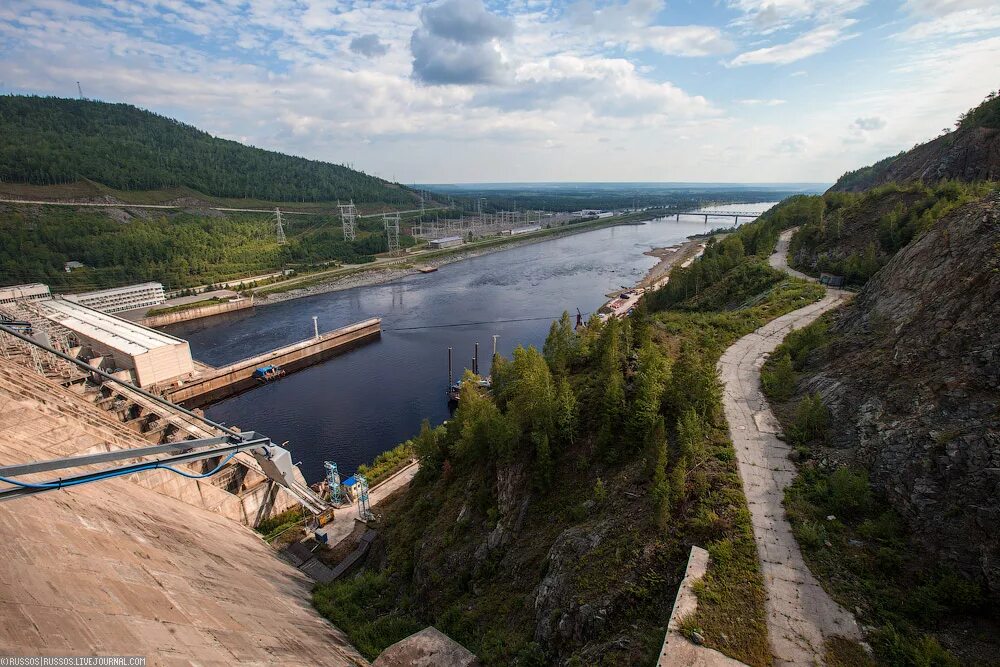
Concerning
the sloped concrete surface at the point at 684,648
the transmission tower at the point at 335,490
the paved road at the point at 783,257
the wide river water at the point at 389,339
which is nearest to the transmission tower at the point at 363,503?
the transmission tower at the point at 335,490

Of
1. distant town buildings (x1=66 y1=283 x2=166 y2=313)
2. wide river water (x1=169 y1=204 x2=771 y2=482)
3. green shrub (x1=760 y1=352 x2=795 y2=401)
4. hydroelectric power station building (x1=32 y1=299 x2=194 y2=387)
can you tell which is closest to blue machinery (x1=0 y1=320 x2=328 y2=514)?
green shrub (x1=760 y1=352 x2=795 y2=401)

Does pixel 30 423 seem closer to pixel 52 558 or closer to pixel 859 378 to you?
pixel 52 558

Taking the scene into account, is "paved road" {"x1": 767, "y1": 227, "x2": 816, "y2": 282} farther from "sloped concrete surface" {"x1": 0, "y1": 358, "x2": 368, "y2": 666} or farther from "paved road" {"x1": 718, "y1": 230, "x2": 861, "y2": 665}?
"sloped concrete surface" {"x1": 0, "y1": 358, "x2": 368, "y2": 666}

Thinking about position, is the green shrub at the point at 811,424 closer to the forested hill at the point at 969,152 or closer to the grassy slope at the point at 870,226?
the grassy slope at the point at 870,226

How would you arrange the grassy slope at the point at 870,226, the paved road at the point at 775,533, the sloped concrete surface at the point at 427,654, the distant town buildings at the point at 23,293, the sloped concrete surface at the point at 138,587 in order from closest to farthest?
the sloped concrete surface at the point at 138,587 < the paved road at the point at 775,533 < the sloped concrete surface at the point at 427,654 < the grassy slope at the point at 870,226 < the distant town buildings at the point at 23,293

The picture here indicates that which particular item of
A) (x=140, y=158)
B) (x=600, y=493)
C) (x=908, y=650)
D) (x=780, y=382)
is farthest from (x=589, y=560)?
(x=140, y=158)

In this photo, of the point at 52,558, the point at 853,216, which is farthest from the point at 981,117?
the point at 52,558
